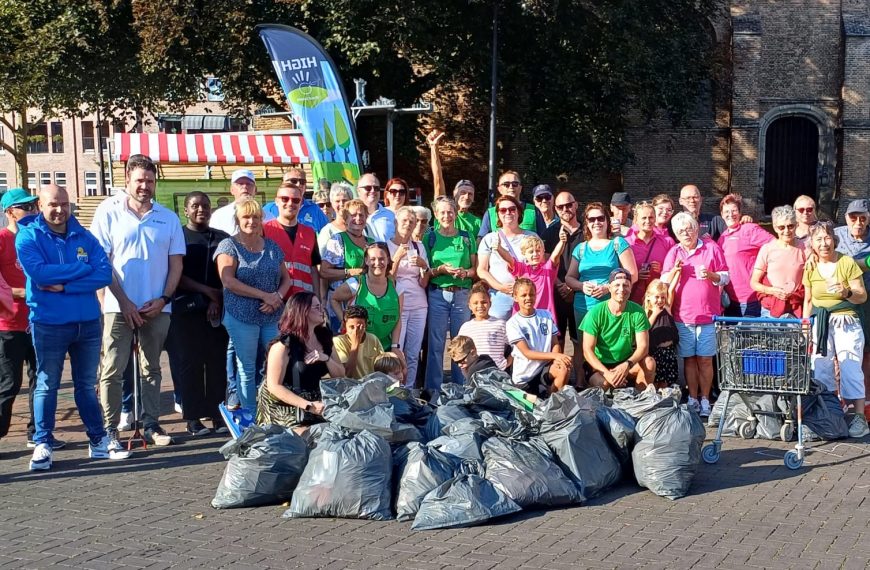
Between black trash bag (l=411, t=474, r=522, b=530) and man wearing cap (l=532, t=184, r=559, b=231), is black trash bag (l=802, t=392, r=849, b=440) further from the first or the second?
black trash bag (l=411, t=474, r=522, b=530)

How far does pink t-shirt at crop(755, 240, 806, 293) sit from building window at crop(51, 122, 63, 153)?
186 ft

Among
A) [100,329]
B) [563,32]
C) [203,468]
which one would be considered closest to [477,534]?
[203,468]

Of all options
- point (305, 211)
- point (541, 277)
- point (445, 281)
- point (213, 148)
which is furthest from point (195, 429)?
point (213, 148)

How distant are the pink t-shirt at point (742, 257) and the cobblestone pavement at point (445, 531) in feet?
9.19

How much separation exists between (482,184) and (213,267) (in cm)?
2560

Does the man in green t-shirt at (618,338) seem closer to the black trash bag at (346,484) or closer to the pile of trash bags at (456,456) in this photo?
the pile of trash bags at (456,456)

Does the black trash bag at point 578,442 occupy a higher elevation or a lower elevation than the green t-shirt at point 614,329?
lower

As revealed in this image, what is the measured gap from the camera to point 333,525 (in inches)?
236

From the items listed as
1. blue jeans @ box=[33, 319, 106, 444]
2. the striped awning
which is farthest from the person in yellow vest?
the striped awning

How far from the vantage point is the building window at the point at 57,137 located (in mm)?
59938

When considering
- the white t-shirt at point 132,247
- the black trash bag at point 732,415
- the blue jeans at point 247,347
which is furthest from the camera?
the black trash bag at point 732,415

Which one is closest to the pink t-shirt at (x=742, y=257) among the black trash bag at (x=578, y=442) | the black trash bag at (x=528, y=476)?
the black trash bag at (x=578, y=442)

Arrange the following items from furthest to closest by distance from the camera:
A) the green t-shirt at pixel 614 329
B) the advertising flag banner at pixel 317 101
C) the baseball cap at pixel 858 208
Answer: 1. the advertising flag banner at pixel 317 101
2. the baseball cap at pixel 858 208
3. the green t-shirt at pixel 614 329

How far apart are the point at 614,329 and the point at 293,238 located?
9.14ft
